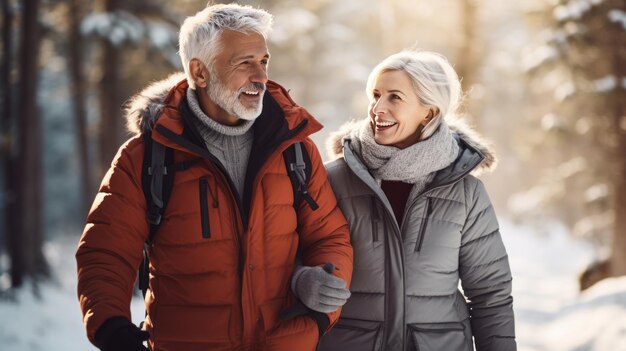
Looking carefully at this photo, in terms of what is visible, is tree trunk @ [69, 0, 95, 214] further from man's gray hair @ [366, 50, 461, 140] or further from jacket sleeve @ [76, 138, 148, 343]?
jacket sleeve @ [76, 138, 148, 343]

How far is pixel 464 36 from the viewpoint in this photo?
18.1 meters

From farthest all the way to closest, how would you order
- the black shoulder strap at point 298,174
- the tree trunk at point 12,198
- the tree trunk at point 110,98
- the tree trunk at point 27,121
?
the tree trunk at point 110,98, the tree trunk at point 12,198, the tree trunk at point 27,121, the black shoulder strap at point 298,174

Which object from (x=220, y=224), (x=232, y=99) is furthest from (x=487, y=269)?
(x=232, y=99)

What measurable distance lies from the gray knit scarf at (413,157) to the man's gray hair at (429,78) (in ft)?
0.31

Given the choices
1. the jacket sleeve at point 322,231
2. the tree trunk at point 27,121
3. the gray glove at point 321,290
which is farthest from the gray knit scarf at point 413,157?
the tree trunk at point 27,121

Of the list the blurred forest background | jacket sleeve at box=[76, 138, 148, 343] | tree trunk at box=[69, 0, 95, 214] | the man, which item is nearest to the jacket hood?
the man

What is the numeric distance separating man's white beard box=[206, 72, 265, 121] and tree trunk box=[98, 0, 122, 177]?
11.0 m

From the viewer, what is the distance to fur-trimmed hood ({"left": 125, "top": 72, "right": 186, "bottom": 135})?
3.17 m

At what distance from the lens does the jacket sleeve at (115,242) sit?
2801mm

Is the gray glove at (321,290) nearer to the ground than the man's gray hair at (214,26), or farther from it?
nearer to the ground

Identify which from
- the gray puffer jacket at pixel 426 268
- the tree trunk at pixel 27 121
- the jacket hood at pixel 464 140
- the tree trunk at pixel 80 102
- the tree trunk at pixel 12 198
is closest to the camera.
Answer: the gray puffer jacket at pixel 426 268

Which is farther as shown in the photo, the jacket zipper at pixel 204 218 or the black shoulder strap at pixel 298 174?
the black shoulder strap at pixel 298 174

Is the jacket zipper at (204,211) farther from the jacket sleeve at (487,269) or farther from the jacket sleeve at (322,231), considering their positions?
the jacket sleeve at (487,269)

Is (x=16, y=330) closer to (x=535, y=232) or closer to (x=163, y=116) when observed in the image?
(x=163, y=116)
